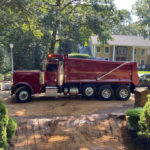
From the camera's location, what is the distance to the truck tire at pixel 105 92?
11555mm

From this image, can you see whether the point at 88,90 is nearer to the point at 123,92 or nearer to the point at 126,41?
the point at 123,92

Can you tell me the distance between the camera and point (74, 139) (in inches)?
220

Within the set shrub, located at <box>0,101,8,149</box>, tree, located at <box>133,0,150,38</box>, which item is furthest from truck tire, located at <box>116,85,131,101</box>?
tree, located at <box>133,0,150,38</box>

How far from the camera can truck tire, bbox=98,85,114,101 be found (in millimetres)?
11555

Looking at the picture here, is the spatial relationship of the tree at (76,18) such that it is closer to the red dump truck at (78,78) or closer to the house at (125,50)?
the red dump truck at (78,78)

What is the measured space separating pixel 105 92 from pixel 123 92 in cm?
133

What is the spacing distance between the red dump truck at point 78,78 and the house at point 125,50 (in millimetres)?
19957

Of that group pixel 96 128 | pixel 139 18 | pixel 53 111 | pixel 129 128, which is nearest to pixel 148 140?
pixel 129 128

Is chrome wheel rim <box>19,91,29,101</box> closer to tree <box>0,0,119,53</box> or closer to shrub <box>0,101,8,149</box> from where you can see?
tree <box>0,0,119,53</box>

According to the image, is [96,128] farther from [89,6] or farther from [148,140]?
[89,6]

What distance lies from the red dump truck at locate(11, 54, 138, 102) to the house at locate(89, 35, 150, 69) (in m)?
20.0

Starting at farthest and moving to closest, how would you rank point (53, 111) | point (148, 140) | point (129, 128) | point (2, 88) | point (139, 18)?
point (139, 18), point (2, 88), point (53, 111), point (129, 128), point (148, 140)

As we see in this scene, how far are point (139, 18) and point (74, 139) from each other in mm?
28857

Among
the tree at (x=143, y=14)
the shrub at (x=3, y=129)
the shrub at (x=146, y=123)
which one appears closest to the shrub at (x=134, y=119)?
the shrub at (x=146, y=123)
